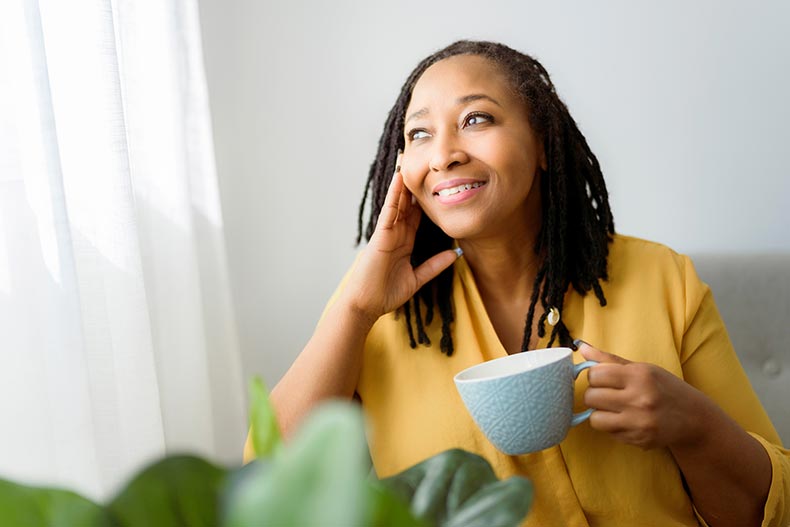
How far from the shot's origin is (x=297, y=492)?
18cm

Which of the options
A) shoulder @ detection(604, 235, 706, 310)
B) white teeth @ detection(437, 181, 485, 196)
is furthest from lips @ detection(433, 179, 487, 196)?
shoulder @ detection(604, 235, 706, 310)

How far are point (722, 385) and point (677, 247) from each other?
0.53 metres

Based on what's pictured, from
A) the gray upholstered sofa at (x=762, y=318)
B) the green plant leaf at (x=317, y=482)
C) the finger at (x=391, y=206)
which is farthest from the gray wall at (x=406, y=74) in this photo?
the green plant leaf at (x=317, y=482)

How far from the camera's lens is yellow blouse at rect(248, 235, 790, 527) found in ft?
2.92

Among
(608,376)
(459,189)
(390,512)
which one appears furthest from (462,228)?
(390,512)

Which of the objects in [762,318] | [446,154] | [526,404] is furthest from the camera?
[762,318]

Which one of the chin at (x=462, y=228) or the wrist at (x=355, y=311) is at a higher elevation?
the chin at (x=462, y=228)

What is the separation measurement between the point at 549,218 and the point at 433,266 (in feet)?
0.53

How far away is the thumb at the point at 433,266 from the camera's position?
3.25 feet

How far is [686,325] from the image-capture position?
967 millimetres

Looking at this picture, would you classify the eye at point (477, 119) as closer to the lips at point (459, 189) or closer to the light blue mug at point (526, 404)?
the lips at point (459, 189)

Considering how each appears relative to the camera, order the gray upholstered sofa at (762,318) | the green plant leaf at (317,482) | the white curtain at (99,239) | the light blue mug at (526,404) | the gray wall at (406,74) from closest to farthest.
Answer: the green plant leaf at (317,482), the light blue mug at (526,404), the white curtain at (99,239), the gray upholstered sofa at (762,318), the gray wall at (406,74)

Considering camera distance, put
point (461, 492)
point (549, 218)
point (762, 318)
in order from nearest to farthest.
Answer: point (461, 492) → point (549, 218) → point (762, 318)

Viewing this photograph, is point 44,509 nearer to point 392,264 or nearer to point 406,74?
point 392,264
